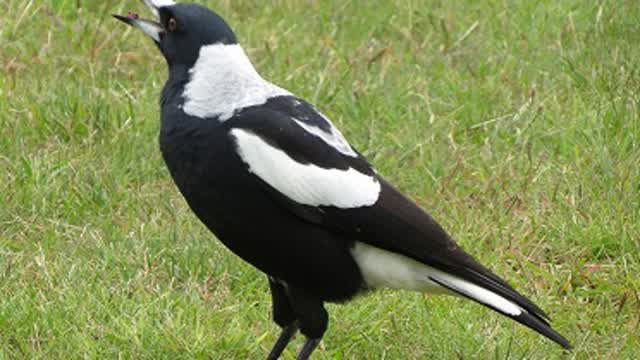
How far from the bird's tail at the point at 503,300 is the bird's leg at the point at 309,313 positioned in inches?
11.7

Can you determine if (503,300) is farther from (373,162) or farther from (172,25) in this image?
(373,162)

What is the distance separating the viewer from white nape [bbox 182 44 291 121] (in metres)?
4.15

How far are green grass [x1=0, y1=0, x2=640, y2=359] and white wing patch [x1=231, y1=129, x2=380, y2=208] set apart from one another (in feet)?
1.84

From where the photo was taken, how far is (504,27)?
21.9 feet

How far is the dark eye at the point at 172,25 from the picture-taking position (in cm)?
438

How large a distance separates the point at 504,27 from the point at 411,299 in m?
2.10

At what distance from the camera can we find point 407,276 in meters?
4.29

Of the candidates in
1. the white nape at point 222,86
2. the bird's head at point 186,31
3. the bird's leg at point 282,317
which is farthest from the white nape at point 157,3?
the bird's leg at point 282,317

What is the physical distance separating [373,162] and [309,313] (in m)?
1.44

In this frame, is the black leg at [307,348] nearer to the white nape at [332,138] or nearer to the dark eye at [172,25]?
the white nape at [332,138]

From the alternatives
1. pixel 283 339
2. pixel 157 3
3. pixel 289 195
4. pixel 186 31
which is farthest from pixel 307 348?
pixel 157 3

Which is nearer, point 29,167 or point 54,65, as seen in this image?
point 29,167

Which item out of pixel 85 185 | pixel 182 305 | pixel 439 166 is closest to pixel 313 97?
pixel 439 166

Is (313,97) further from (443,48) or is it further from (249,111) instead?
(249,111)
